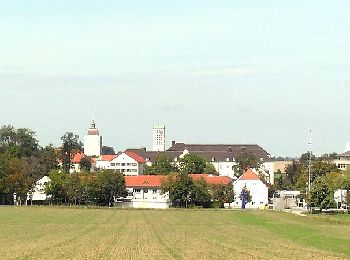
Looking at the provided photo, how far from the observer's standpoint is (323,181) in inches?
4129

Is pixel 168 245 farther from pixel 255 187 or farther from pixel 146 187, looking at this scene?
pixel 146 187

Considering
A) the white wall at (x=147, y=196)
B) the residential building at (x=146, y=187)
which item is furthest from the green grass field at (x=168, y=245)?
the residential building at (x=146, y=187)

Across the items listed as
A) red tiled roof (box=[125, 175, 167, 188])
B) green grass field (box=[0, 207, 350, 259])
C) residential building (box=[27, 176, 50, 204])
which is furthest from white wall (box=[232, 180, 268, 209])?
green grass field (box=[0, 207, 350, 259])

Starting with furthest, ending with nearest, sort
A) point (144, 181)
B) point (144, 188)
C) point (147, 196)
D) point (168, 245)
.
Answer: point (144, 181)
point (144, 188)
point (147, 196)
point (168, 245)

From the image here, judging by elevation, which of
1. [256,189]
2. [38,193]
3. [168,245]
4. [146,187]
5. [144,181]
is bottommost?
[168,245]

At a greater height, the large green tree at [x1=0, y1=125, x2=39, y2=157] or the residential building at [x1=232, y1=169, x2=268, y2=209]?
the large green tree at [x1=0, y1=125, x2=39, y2=157]

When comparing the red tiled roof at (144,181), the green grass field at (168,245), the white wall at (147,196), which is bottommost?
the green grass field at (168,245)

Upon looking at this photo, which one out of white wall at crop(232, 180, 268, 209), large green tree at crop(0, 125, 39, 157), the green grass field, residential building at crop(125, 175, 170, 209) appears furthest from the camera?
large green tree at crop(0, 125, 39, 157)

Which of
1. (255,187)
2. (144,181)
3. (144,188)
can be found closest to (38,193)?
(144,188)

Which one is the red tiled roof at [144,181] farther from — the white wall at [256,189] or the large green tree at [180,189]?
the large green tree at [180,189]

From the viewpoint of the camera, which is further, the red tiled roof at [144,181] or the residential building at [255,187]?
the red tiled roof at [144,181]

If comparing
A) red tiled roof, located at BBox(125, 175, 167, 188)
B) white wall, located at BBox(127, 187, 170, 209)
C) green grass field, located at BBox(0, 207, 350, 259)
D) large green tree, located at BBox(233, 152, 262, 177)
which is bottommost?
green grass field, located at BBox(0, 207, 350, 259)

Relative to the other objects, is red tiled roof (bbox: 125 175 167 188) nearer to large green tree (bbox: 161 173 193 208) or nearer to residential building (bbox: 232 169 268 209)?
residential building (bbox: 232 169 268 209)

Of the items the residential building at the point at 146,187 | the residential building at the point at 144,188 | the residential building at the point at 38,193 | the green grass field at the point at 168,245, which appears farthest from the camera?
the residential building at the point at 144,188
